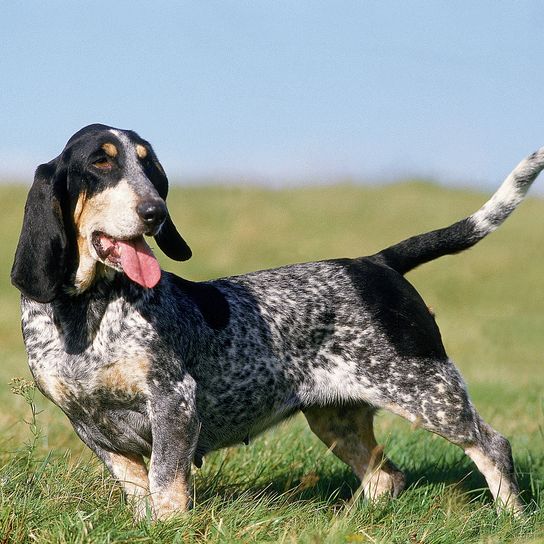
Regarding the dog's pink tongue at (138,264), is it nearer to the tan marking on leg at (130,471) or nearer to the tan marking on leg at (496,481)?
the tan marking on leg at (130,471)

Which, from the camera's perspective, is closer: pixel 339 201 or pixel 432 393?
pixel 432 393

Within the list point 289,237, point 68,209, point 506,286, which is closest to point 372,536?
point 68,209

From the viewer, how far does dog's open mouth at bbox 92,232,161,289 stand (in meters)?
4.96

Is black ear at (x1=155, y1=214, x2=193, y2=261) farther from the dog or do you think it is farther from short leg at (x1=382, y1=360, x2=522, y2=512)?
short leg at (x1=382, y1=360, x2=522, y2=512)

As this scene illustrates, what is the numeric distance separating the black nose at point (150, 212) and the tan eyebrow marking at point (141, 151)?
18.8 inches

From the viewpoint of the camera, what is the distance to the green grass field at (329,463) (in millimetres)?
4723

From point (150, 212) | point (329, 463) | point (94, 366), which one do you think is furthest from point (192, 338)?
point (329, 463)

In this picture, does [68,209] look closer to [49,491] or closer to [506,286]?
[49,491]

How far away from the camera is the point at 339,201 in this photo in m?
31.5

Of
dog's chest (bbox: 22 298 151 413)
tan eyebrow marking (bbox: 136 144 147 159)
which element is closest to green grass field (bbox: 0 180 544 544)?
dog's chest (bbox: 22 298 151 413)

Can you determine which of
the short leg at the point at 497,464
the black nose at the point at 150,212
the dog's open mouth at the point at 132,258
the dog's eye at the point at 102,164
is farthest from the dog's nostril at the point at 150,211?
the short leg at the point at 497,464

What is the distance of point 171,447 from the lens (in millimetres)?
5133

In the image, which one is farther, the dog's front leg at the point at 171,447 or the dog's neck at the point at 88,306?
the dog's neck at the point at 88,306

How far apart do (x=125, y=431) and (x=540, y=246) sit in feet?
78.5
